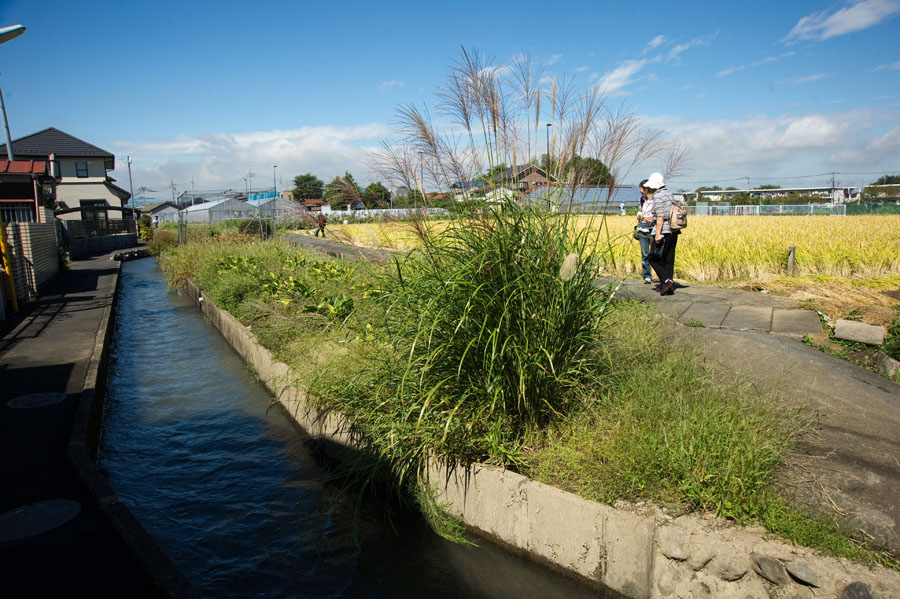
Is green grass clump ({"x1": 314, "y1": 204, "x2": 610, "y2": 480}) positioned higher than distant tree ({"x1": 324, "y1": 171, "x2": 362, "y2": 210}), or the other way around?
distant tree ({"x1": 324, "y1": 171, "x2": 362, "y2": 210})

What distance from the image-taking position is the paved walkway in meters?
2.95

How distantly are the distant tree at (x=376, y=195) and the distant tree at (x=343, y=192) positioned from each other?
68 millimetres

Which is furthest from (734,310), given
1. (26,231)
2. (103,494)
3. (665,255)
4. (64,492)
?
(26,231)

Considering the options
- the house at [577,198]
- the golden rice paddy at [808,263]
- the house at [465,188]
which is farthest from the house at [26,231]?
the golden rice paddy at [808,263]

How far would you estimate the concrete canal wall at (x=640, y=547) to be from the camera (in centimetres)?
250

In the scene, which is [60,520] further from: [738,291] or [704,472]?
[738,291]

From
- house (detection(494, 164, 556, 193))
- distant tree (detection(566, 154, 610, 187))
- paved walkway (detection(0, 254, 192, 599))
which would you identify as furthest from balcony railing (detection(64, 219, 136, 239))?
distant tree (detection(566, 154, 610, 187))

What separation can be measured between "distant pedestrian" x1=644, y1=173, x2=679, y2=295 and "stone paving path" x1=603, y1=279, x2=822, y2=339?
0.29m

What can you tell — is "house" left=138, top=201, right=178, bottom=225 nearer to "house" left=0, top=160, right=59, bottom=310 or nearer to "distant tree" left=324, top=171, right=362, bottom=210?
"house" left=0, top=160, right=59, bottom=310

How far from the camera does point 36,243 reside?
13.3 m

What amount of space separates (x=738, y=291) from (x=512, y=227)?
6010mm

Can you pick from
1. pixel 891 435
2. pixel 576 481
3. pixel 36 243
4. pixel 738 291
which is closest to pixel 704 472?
pixel 576 481

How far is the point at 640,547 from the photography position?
9.61ft

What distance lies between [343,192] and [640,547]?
3.06 m
